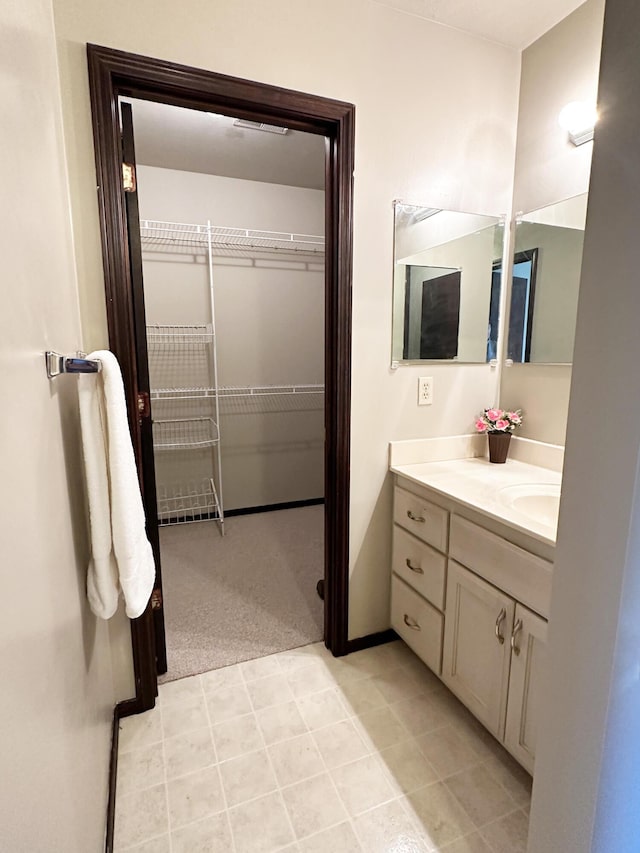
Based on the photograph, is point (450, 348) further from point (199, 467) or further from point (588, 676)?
point (199, 467)

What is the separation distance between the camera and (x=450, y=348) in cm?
191

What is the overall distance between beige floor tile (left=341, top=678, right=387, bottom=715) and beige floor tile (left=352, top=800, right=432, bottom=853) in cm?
36

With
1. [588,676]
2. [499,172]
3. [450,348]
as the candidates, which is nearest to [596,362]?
[588,676]

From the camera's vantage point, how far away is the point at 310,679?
69.7 inches

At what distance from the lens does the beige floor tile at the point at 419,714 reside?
→ 1.55m

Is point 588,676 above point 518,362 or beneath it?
beneath

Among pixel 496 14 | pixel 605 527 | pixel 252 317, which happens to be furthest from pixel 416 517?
pixel 252 317

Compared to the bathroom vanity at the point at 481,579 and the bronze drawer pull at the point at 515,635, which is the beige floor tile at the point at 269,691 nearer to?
the bathroom vanity at the point at 481,579

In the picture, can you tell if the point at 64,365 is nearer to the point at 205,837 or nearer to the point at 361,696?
the point at 205,837

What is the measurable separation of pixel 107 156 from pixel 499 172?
154 centimetres

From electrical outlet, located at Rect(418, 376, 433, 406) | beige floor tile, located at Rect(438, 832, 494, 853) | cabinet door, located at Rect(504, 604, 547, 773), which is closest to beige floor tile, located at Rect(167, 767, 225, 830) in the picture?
beige floor tile, located at Rect(438, 832, 494, 853)

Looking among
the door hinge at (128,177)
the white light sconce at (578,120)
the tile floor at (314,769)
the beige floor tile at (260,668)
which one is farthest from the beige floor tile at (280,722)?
the white light sconce at (578,120)

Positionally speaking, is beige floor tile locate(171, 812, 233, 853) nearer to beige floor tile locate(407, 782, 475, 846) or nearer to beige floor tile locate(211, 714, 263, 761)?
beige floor tile locate(211, 714, 263, 761)

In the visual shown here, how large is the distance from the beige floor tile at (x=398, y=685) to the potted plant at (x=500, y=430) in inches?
38.9
